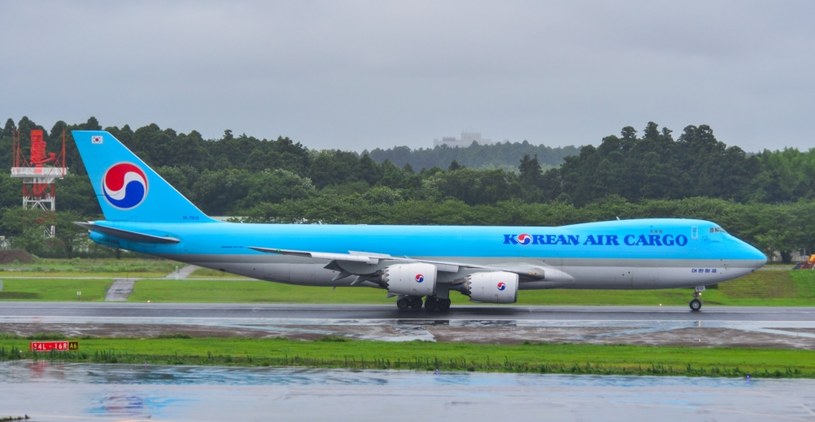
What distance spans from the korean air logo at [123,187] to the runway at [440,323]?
4025 mm

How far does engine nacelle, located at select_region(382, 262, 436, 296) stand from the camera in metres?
40.9

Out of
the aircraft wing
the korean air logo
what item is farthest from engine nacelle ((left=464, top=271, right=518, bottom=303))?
the korean air logo

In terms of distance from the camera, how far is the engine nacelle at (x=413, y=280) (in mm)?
40938

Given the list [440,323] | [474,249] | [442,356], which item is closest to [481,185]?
[474,249]

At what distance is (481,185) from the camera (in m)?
95.9

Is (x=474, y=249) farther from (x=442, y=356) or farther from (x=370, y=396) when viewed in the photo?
(x=370, y=396)

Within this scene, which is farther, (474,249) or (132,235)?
(132,235)

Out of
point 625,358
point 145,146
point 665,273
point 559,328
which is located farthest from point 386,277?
point 145,146

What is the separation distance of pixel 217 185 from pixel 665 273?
59.8 meters

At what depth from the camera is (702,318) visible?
4059 cm

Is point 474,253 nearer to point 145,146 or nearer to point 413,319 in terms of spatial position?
point 413,319

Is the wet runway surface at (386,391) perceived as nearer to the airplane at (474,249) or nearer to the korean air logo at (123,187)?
the airplane at (474,249)

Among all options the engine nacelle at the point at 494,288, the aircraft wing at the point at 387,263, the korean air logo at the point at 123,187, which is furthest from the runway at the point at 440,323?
the korean air logo at the point at 123,187

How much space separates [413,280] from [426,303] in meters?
1.87
